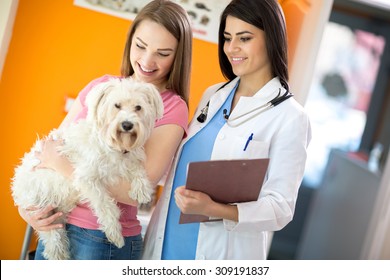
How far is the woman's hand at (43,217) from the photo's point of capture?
5.68ft

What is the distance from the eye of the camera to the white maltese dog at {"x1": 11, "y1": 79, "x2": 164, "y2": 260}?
1.64 meters

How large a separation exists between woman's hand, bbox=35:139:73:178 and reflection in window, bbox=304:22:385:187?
4.77m

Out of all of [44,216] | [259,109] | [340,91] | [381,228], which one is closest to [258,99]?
[259,109]

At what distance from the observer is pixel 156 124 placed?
5.75ft

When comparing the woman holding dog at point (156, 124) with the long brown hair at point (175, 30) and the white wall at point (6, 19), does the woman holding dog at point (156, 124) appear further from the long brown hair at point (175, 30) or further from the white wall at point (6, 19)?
the white wall at point (6, 19)

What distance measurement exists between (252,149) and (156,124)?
1.14ft

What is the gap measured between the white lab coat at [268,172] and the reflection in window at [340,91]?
4520 millimetres

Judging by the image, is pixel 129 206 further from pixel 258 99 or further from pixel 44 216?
pixel 258 99

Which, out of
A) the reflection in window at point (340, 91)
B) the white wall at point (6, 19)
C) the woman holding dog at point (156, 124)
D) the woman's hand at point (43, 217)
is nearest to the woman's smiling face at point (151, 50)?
the woman holding dog at point (156, 124)

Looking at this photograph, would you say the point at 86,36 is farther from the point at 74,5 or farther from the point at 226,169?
the point at 226,169

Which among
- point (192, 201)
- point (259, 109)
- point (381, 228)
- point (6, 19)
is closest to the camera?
point (192, 201)

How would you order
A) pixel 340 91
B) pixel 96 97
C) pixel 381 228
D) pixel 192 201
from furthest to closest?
pixel 340 91 < pixel 381 228 < pixel 96 97 < pixel 192 201

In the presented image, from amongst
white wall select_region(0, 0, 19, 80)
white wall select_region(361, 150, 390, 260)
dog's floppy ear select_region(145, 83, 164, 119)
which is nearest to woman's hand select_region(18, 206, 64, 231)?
dog's floppy ear select_region(145, 83, 164, 119)

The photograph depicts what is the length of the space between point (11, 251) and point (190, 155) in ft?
4.18
